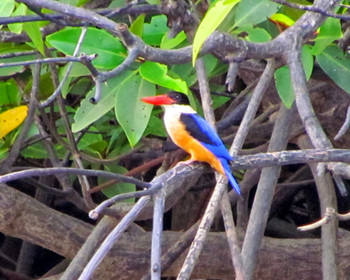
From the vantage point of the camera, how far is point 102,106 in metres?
2.04

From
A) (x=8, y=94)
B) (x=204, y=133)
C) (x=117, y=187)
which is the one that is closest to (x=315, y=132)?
(x=204, y=133)

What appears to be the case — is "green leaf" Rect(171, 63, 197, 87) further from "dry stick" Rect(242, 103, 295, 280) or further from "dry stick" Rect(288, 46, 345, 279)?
"dry stick" Rect(288, 46, 345, 279)

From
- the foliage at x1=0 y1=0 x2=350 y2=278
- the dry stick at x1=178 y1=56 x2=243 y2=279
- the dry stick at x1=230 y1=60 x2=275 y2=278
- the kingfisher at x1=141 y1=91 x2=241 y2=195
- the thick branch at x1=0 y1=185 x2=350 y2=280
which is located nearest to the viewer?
the dry stick at x1=178 y1=56 x2=243 y2=279

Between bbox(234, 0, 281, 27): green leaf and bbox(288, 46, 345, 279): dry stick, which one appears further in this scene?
bbox(234, 0, 281, 27): green leaf

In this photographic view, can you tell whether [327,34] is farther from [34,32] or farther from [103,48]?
[34,32]

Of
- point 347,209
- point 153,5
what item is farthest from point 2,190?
point 347,209

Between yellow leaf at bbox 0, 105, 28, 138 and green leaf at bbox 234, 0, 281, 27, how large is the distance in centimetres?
62

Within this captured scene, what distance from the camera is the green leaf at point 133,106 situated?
6.43 feet

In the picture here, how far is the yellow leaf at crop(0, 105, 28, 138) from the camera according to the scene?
→ 220 cm

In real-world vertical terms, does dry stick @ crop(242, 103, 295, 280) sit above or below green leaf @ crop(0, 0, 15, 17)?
below

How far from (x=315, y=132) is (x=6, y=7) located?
0.73 m

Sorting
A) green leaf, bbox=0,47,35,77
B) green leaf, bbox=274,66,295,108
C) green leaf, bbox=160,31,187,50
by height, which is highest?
green leaf, bbox=160,31,187,50

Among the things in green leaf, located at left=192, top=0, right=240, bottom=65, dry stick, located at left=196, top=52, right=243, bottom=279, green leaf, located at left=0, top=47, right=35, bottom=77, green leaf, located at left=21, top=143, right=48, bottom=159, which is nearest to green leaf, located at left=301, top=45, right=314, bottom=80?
dry stick, located at left=196, top=52, right=243, bottom=279

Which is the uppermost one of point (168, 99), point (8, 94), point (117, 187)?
point (168, 99)
